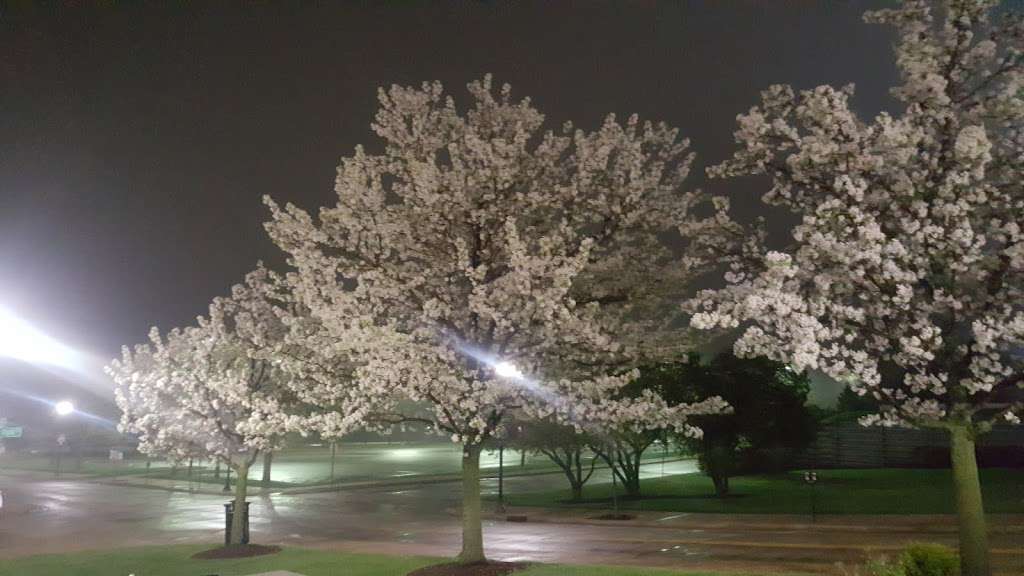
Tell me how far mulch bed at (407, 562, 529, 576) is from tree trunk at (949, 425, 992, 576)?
23.4 feet

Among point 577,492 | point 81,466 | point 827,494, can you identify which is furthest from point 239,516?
point 81,466

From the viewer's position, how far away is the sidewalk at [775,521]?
21.7 metres

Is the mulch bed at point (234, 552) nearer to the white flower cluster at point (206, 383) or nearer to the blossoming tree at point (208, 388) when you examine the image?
the blossoming tree at point (208, 388)

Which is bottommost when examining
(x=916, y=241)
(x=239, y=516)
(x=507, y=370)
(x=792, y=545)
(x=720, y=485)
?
(x=792, y=545)

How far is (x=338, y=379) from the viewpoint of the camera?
567 inches

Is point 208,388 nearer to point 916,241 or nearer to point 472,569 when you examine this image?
point 472,569

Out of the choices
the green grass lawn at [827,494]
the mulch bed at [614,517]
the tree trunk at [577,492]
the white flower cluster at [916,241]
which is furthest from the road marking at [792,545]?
the tree trunk at [577,492]

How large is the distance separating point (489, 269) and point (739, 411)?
801 inches

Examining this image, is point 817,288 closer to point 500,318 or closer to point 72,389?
point 500,318

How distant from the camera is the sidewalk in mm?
21719

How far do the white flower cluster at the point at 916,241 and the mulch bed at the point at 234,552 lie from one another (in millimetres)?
13479

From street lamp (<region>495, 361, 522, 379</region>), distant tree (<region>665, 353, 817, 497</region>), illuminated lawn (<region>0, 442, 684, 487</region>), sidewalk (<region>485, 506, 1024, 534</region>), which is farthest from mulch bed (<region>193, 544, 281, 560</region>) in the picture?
illuminated lawn (<region>0, 442, 684, 487</region>)

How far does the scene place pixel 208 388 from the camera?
747 inches

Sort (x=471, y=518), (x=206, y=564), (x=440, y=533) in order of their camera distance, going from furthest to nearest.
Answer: (x=440, y=533) < (x=206, y=564) < (x=471, y=518)
